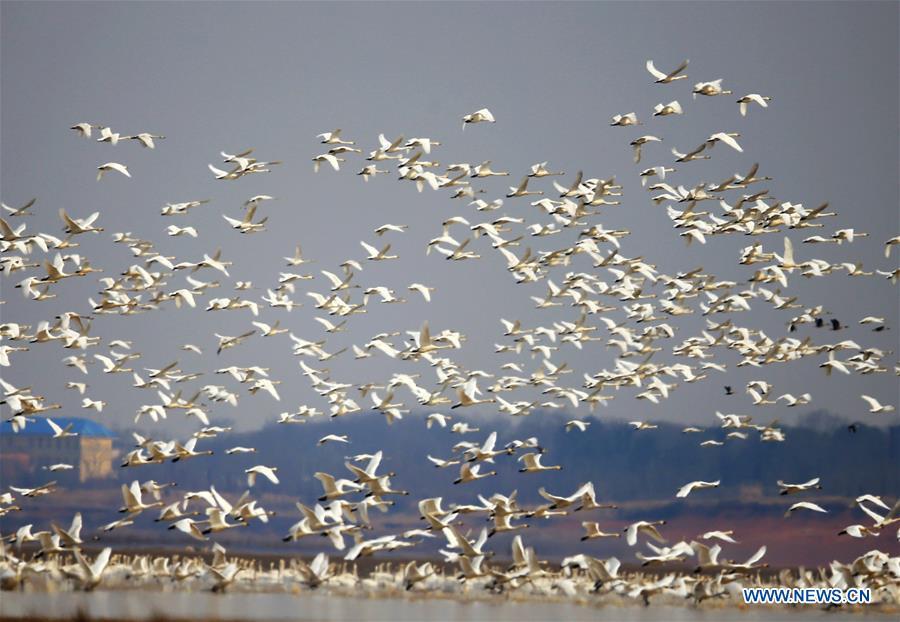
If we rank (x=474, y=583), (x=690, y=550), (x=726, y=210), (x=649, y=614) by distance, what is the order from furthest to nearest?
(x=474, y=583), (x=726, y=210), (x=649, y=614), (x=690, y=550)

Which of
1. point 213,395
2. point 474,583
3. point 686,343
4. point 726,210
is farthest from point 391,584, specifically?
point 726,210

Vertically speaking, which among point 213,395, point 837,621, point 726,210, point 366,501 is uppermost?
point 726,210

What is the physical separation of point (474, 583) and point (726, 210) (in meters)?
17.1

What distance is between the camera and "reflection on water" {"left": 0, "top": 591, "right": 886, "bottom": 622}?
39.3 meters

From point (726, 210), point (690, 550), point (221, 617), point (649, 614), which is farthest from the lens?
point (726, 210)

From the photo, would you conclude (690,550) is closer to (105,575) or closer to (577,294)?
(577,294)

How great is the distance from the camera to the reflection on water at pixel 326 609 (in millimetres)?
39312

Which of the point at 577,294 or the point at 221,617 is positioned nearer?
the point at 221,617

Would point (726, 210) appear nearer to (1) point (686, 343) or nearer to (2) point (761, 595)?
(1) point (686, 343)

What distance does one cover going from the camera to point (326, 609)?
143 ft

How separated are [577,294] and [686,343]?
411cm

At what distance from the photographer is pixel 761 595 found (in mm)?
49781

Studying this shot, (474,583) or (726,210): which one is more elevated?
(726,210)

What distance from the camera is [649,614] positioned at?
44.2m
